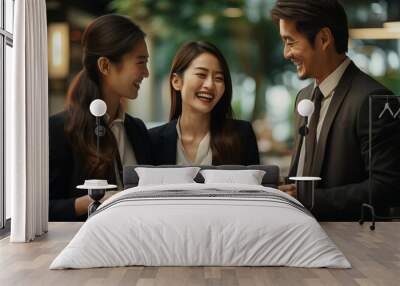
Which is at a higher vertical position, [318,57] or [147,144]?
[318,57]

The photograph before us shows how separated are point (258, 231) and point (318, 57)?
11.6 ft

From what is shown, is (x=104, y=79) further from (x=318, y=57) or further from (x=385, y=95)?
(x=385, y=95)

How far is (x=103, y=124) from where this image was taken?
7789 millimetres

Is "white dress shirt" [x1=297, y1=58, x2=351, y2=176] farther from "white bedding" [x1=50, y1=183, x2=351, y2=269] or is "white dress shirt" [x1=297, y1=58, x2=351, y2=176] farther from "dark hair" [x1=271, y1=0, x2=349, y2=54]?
"white bedding" [x1=50, y1=183, x2=351, y2=269]

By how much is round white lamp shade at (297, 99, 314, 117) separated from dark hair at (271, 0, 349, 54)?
799 millimetres

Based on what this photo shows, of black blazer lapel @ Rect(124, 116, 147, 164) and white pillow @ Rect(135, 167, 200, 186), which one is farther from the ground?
black blazer lapel @ Rect(124, 116, 147, 164)

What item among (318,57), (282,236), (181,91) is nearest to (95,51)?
(181,91)

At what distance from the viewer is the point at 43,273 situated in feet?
15.5

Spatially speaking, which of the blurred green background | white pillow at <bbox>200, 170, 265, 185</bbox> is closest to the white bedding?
white pillow at <bbox>200, 170, 265, 185</bbox>

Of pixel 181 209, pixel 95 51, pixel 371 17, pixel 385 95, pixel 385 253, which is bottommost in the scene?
pixel 385 253

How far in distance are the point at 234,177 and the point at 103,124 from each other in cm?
181

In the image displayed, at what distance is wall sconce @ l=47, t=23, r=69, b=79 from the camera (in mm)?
7941

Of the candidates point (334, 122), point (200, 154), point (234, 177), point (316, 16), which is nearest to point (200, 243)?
point (234, 177)

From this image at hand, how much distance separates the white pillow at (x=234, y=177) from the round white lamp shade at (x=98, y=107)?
146 cm
